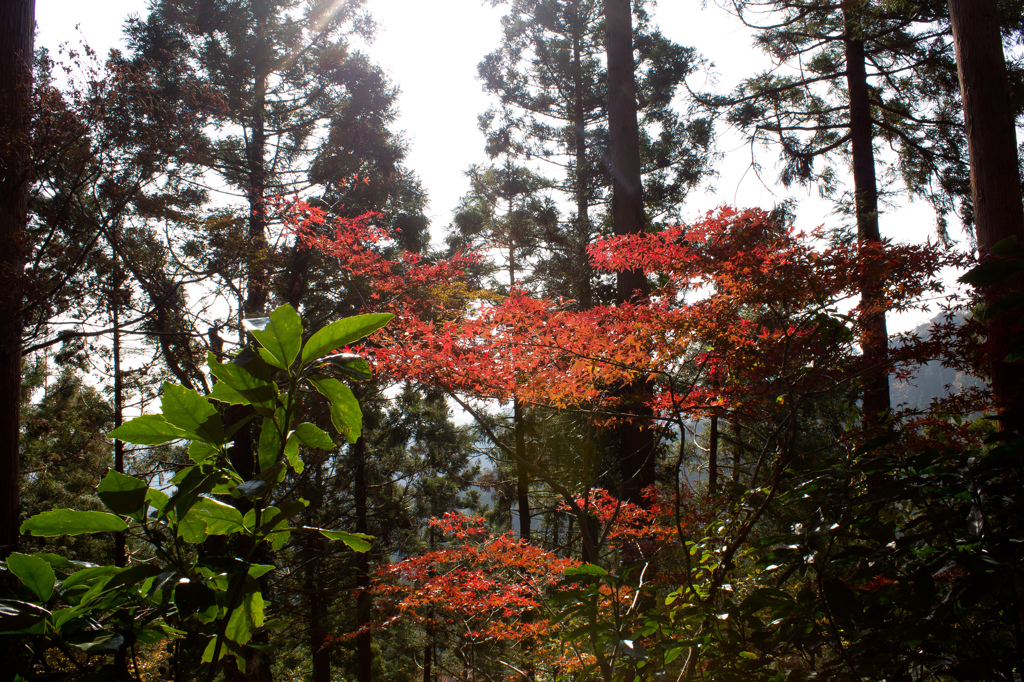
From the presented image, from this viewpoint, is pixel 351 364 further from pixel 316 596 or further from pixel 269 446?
pixel 316 596

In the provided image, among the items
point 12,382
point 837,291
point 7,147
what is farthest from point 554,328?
point 7,147

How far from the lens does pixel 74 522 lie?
49 centimetres

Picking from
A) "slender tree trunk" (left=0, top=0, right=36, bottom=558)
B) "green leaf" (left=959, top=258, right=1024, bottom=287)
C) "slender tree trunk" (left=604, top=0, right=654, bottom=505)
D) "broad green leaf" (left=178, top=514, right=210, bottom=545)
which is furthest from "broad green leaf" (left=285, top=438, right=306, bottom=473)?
"slender tree trunk" (left=604, top=0, right=654, bottom=505)

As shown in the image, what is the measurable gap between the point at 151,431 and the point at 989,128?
4.63 metres

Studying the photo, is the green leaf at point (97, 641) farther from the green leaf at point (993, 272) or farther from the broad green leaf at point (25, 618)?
the green leaf at point (993, 272)

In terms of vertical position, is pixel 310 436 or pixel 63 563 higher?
pixel 310 436

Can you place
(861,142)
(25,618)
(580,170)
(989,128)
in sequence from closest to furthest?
(25,618) → (989,128) → (861,142) → (580,170)

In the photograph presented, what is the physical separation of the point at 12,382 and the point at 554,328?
389cm

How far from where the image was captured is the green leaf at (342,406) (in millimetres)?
566

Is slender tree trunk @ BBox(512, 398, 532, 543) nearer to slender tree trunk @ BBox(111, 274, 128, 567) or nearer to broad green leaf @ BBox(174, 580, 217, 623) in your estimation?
slender tree trunk @ BBox(111, 274, 128, 567)

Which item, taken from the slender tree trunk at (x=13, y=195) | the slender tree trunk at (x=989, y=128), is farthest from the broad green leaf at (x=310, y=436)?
the slender tree trunk at (x=13, y=195)

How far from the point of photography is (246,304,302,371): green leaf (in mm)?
508

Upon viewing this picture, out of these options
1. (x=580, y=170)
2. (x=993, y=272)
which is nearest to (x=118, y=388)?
(x=580, y=170)

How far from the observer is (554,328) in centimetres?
357
